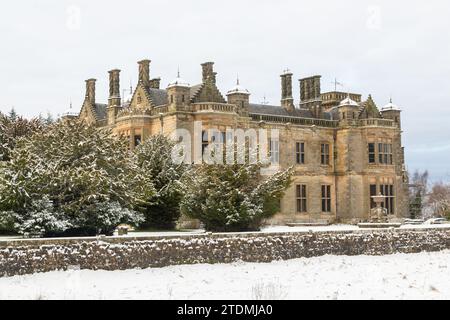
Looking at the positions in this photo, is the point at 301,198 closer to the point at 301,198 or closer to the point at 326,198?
the point at 301,198

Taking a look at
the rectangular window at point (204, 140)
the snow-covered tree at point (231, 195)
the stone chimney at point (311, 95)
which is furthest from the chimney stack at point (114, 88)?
the snow-covered tree at point (231, 195)

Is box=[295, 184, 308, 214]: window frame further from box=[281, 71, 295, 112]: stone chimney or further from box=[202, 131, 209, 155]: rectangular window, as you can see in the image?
box=[202, 131, 209, 155]: rectangular window

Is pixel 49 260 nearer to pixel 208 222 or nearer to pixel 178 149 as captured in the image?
pixel 208 222

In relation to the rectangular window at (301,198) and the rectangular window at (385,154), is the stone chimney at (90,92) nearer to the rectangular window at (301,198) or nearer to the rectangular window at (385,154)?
the rectangular window at (301,198)

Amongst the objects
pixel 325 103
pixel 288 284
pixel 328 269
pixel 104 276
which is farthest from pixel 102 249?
pixel 325 103

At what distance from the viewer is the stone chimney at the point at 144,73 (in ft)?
118

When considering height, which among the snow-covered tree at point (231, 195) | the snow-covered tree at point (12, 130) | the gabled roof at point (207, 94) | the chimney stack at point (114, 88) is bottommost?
the snow-covered tree at point (231, 195)

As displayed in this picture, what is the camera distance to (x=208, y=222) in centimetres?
2680

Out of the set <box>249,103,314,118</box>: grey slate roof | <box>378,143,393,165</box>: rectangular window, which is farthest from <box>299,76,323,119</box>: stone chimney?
<box>378,143,393,165</box>: rectangular window

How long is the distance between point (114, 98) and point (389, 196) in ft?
55.6

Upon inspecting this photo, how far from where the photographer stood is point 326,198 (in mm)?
39188

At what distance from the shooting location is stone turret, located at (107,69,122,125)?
37.9 meters

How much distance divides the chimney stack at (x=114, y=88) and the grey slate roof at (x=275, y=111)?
7.56 metres

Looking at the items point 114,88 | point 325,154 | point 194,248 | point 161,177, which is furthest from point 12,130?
point 325,154
